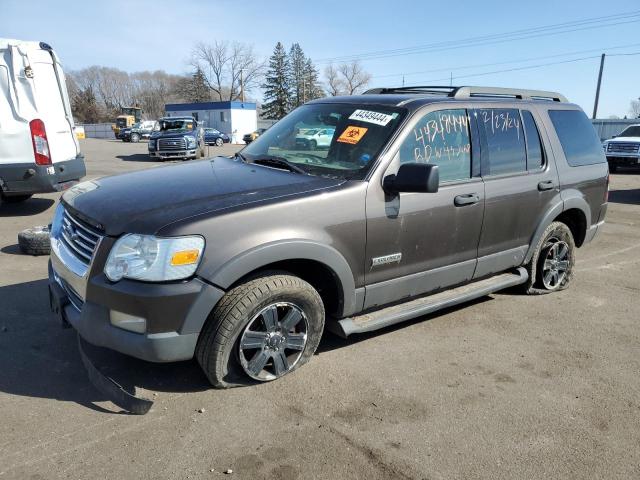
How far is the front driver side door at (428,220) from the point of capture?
3.50m

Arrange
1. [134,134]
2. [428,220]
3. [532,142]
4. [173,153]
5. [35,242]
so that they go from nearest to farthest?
[428,220] < [532,142] < [35,242] < [173,153] < [134,134]

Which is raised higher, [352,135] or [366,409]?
[352,135]

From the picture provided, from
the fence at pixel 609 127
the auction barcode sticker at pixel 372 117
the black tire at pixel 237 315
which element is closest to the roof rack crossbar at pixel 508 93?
the auction barcode sticker at pixel 372 117

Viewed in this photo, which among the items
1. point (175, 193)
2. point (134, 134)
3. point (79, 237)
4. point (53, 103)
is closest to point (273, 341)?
point (175, 193)

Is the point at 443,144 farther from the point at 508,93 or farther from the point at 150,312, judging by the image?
the point at 150,312

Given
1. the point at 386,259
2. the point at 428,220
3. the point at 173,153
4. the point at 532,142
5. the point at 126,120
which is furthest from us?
the point at 126,120

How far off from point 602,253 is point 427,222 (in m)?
4.49

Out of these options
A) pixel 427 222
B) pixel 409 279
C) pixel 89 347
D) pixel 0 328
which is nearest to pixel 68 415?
pixel 89 347

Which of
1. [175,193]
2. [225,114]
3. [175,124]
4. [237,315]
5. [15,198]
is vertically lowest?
[15,198]

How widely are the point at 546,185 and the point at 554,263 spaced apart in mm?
958

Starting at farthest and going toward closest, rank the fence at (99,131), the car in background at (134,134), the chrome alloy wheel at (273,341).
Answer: the fence at (99,131) → the car in background at (134,134) → the chrome alloy wheel at (273,341)

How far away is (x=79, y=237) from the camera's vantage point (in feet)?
10.3

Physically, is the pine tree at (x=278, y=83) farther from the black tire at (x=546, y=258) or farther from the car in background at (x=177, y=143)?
the black tire at (x=546, y=258)

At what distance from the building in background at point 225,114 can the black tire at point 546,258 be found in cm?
5074
